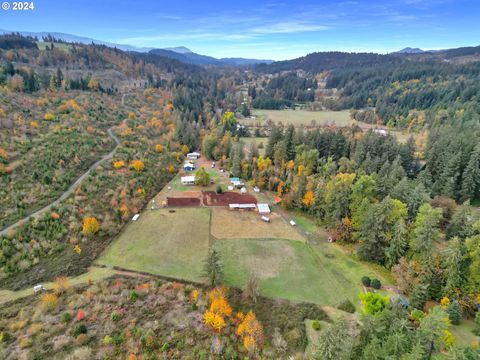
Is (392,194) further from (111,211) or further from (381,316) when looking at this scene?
(111,211)

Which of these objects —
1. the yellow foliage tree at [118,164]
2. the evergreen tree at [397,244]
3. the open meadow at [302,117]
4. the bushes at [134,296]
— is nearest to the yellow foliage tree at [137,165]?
the yellow foliage tree at [118,164]

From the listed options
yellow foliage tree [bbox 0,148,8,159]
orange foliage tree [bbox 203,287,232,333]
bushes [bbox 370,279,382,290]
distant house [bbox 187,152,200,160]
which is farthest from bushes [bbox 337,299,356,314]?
yellow foliage tree [bbox 0,148,8,159]

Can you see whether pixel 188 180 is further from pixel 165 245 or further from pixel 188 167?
pixel 165 245

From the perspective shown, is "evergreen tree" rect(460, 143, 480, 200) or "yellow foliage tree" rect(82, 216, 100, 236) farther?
"evergreen tree" rect(460, 143, 480, 200)

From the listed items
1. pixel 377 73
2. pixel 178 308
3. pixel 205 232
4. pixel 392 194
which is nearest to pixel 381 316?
pixel 178 308

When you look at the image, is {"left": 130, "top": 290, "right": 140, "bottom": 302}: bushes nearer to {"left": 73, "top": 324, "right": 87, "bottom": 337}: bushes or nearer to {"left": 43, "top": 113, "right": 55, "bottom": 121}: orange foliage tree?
{"left": 73, "top": 324, "right": 87, "bottom": 337}: bushes

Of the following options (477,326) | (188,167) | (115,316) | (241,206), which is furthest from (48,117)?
(477,326)
